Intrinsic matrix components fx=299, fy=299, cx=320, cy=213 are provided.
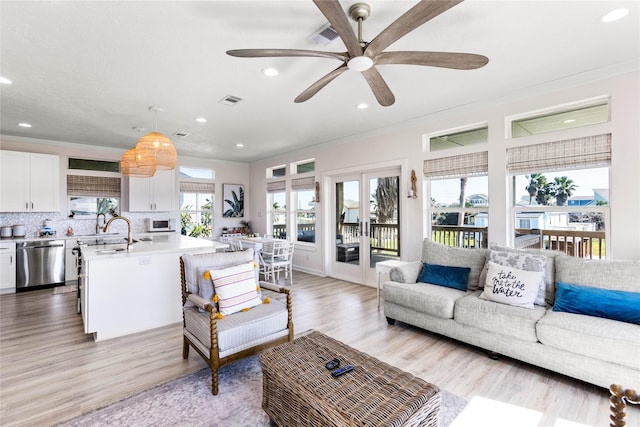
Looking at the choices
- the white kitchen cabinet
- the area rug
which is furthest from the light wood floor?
the white kitchen cabinet

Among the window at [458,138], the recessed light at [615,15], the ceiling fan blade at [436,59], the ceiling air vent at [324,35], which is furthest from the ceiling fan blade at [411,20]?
the window at [458,138]

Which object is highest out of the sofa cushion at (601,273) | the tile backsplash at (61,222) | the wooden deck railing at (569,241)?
the tile backsplash at (61,222)

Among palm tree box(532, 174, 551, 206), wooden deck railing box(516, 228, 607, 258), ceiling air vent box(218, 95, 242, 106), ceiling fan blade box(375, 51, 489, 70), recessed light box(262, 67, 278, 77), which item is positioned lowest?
wooden deck railing box(516, 228, 607, 258)

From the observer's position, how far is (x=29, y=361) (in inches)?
107

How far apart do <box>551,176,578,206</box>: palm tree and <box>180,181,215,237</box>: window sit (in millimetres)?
6955

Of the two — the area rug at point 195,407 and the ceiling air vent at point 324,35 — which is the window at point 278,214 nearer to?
the ceiling air vent at point 324,35

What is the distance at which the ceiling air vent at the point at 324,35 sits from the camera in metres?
2.24

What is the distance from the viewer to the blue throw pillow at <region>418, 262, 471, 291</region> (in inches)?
130

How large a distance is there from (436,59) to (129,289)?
3.72 m

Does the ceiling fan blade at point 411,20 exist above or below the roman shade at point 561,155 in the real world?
above

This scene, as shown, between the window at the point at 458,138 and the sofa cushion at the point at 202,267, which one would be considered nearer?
the sofa cushion at the point at 202,267

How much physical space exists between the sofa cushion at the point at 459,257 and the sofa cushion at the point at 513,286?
15.0 inches

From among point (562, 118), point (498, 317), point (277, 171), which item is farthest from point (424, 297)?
point (277, 171)

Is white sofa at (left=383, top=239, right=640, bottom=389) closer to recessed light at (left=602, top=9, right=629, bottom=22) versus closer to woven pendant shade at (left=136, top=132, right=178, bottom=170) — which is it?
recessed light at (left=602, top=9, right=629, bottom=22)
